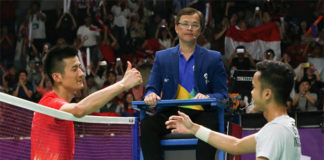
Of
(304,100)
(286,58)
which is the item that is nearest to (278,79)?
(304,100)

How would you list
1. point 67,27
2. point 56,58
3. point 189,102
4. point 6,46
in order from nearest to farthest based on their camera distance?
1. point 56,58
2. point 189,102
3. point 67,27
4. point 6,46

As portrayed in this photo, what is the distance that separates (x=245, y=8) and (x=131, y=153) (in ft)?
30.8

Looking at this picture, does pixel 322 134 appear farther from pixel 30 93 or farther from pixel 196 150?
pixel 30 93

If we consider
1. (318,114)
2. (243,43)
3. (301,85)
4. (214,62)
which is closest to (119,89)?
(214,62)

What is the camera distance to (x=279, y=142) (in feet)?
11.4

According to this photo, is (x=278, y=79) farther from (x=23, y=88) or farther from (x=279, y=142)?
(x=23, y=88)

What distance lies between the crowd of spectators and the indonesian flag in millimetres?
187

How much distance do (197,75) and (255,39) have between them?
780 centimetres

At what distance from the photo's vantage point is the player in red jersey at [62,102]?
421cm

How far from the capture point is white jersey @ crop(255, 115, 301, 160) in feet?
11.4

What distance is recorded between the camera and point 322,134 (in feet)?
28.8

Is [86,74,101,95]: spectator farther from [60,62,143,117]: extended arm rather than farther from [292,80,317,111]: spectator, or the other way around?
[60,62,143,117]: extended arm

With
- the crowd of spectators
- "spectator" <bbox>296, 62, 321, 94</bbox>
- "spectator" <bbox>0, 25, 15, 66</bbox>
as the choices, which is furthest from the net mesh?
"spectator" <bbox>0, 25, 15, 66</bbox>

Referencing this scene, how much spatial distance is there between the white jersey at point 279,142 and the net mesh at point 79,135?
1505mm
